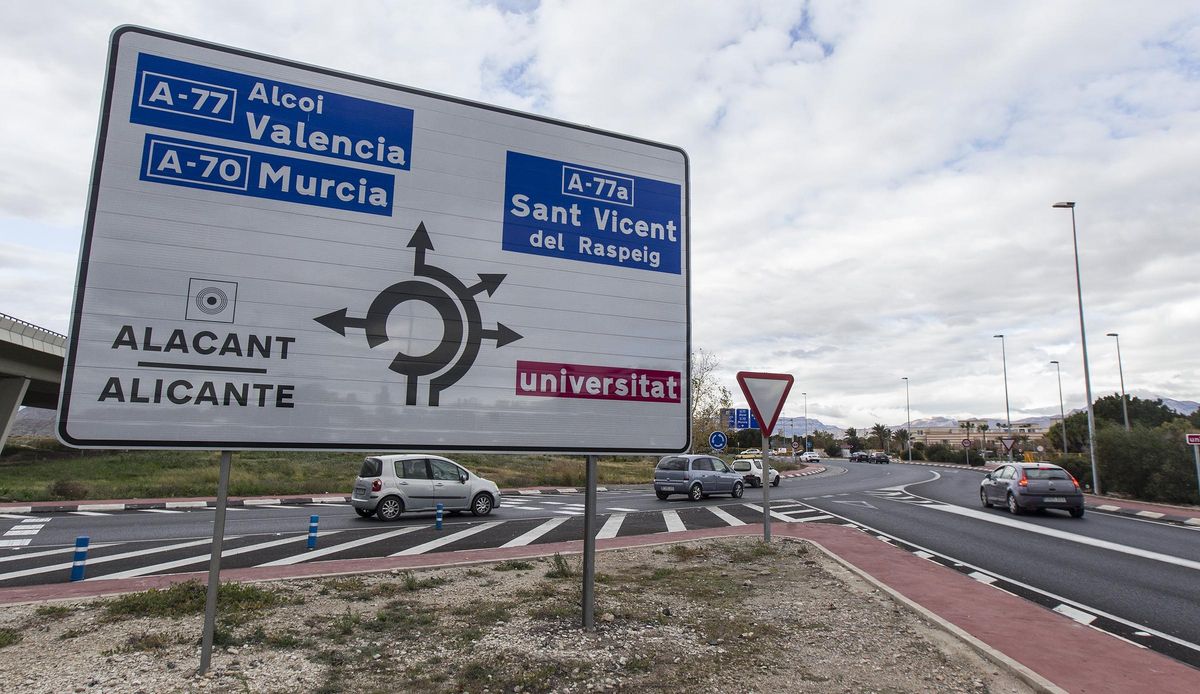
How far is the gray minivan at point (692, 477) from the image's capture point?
21000mm

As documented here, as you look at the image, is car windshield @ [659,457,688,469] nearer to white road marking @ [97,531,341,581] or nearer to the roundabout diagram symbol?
white road marking @ [97,531,341,581]

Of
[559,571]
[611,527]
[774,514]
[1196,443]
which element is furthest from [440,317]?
[1196,443]

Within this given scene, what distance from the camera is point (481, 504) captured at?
1584cm

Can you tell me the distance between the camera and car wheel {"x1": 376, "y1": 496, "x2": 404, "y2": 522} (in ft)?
46.8

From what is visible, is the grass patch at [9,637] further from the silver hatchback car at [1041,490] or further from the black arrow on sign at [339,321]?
the silver hatchback car at [1041,490]

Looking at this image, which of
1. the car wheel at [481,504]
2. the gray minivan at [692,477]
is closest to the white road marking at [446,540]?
the car wheel at [481,504]

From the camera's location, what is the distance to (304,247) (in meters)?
4.73

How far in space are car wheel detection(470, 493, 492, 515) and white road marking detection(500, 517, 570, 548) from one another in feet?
5.91

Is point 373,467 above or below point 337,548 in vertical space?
above

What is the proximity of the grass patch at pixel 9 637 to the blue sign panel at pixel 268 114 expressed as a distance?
14.5ft

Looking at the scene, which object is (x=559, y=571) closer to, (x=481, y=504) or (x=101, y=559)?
(x=101, y=559)

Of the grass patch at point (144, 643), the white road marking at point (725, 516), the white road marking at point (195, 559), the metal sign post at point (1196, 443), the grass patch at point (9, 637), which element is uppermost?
the metal sign post at point (1196, 443)

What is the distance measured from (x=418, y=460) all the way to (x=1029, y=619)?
12.2 m

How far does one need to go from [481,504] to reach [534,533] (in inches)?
137
